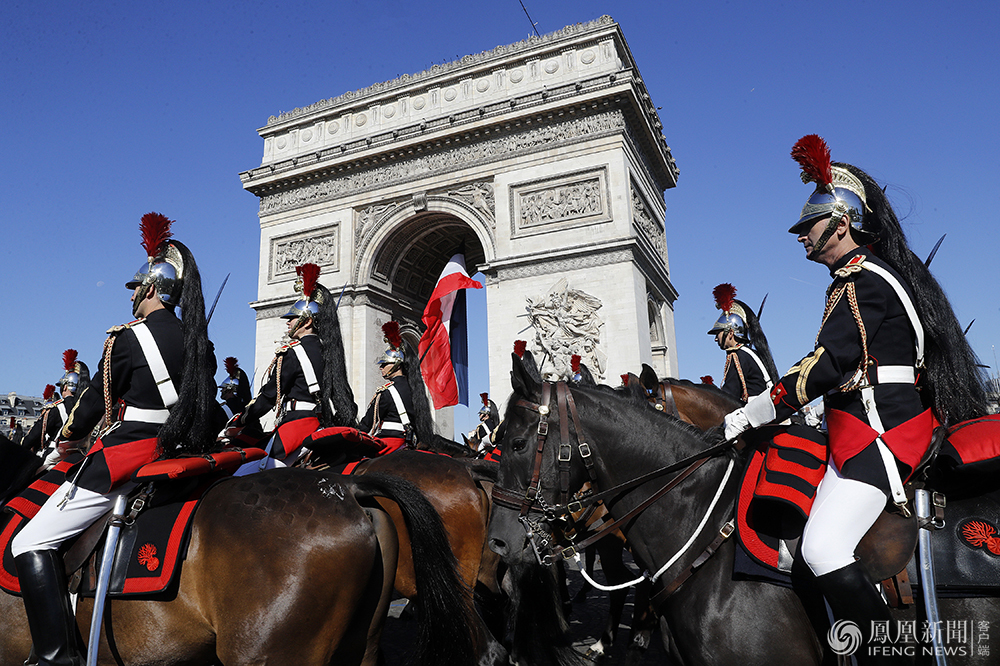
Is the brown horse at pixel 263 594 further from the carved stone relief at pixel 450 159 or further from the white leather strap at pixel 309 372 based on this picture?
the carved stone relief at pixel 450 159

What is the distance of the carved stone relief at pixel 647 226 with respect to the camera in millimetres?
16453

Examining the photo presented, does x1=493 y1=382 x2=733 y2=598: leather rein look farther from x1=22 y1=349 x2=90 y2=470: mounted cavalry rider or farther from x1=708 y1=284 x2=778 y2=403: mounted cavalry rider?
x1=22 y1=349 x2=90 y2=470: mounted cavalry rider

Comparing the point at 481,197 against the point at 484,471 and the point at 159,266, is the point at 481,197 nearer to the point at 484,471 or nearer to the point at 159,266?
the point at 484,471

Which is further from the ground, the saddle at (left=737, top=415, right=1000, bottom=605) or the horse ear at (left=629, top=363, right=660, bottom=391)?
the horse ear at (left=629, top=363, right=660, bottom=391)

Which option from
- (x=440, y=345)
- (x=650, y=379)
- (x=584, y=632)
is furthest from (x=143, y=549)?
(x=440, y=345)

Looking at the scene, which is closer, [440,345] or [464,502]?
[464,502]

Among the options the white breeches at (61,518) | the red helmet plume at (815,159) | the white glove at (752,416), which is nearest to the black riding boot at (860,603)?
the white glove at (752,416)

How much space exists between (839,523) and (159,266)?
3.06 metres

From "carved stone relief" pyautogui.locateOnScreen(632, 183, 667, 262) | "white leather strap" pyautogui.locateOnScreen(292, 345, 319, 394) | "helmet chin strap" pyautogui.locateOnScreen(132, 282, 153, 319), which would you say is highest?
"carved stone relief" pyautogui.locateOnScreen(632, 183, 667, 262)

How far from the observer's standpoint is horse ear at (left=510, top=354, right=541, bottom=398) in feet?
8.47

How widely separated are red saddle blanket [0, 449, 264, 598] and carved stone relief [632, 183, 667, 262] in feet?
47.2

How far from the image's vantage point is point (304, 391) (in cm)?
494

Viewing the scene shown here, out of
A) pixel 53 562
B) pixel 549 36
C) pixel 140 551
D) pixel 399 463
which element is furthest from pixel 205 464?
pixel 549 36

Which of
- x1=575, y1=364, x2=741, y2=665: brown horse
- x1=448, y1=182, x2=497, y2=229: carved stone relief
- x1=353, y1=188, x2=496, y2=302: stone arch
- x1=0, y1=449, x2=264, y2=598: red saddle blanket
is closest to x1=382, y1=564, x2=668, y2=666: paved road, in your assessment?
x1=575, y1=364, x2=741, y2=665: brown horse
